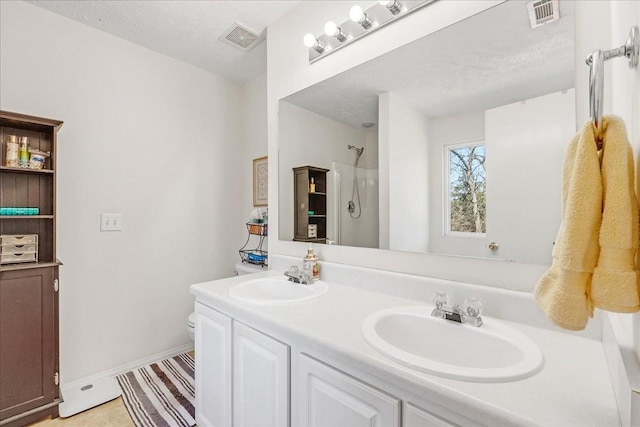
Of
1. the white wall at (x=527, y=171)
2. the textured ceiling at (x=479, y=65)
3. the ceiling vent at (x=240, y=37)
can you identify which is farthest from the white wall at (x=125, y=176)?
the white wall at (x=527, y=171)

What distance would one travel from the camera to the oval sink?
672 mm

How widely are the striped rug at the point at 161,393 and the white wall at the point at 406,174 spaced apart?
1530mm

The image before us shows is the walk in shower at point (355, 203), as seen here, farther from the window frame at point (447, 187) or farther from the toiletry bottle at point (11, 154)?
the toiletry bottle at point (11, 154)

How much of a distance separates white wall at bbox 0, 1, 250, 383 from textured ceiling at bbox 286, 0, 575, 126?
168cm

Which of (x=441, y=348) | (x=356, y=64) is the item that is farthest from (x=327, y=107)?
(x=441, y=348)

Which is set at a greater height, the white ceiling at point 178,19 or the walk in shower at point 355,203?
the white ceiling at point 178,19

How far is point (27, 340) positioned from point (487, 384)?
2.13 m

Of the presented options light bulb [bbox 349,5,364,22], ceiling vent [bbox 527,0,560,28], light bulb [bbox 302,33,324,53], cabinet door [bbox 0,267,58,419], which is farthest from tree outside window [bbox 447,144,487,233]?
cabinet door [bbox 0,267,58,419]

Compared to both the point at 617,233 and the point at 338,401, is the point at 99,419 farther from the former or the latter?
the point at 617,233

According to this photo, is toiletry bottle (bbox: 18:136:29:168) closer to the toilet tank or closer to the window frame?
the toilet tank

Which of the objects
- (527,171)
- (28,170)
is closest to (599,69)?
(527,171)

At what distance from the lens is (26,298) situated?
5.08 ft

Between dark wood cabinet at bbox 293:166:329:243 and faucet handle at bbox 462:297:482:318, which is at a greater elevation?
dark wood cabinet at bbox 293:166:329:243

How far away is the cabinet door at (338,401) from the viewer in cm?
75
